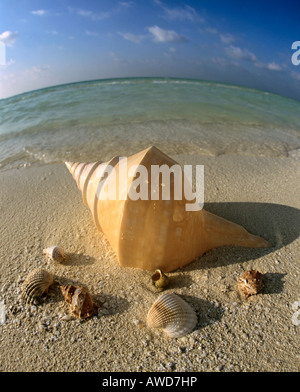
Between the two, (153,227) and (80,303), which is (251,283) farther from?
(80,303)

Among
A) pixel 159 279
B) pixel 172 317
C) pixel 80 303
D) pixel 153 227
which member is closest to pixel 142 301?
pixel 159 279

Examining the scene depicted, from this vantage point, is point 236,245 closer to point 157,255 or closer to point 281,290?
point 281,290

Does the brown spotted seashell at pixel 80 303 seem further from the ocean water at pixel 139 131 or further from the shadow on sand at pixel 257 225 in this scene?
the ocean water at pixel 139 131

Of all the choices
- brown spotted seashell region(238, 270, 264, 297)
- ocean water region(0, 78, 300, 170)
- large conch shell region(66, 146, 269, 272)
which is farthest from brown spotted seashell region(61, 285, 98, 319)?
ocean water region(0, 78, 300, 170)

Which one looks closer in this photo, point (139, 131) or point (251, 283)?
point (251, 283)

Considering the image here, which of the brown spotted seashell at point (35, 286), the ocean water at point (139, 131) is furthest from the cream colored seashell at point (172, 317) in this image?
the ocean water at point (139, 131)

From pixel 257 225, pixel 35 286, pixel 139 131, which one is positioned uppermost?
pixel 139 131
